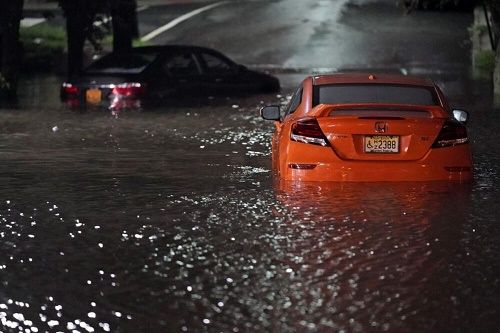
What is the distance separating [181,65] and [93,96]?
6.58 ft

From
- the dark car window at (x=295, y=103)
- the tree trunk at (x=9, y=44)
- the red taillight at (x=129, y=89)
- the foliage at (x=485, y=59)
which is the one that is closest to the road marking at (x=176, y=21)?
the foliage at (x=485, y=59)

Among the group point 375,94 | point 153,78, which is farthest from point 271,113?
point 153,78

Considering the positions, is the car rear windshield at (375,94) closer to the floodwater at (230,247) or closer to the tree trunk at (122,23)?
the floodwater at (230,247)

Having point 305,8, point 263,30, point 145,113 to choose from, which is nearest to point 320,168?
point 145,113

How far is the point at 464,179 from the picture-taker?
1362cm

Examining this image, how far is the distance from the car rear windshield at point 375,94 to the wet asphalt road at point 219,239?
1042 mm

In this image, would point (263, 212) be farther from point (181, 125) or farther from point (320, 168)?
point (181, 125)

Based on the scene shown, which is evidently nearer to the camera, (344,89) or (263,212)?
(263,212)

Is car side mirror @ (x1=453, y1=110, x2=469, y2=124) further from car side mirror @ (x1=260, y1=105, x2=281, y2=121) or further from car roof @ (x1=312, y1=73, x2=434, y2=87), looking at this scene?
car side mirror @ (x1=260, y1=105, x2=281, y2=121)

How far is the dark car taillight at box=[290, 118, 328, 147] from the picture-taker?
1327 centimetres

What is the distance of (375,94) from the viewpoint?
14.4 m

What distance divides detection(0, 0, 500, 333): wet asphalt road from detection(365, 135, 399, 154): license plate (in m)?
0.43

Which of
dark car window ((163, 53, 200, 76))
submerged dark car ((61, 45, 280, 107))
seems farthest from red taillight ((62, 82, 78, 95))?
dark car window ((163, 53, 200, 76))

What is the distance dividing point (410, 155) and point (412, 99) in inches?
43.9
